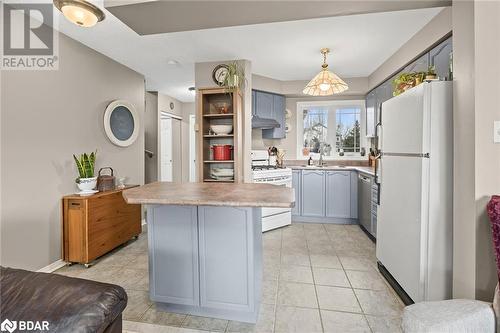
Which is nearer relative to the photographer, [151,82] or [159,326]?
[159,326]

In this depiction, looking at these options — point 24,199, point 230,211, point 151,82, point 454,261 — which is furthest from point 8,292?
point 151,82

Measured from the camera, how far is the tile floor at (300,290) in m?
1.69

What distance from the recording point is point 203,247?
1.71m

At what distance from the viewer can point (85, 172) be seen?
8.91ft

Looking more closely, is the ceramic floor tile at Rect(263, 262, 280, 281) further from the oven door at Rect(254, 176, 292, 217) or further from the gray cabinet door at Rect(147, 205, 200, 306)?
the oven door at Rect(254, 176, 292, 217)

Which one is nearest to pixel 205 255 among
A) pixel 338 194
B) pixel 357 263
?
pixel 357 263

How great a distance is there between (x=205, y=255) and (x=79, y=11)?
6.18 ft

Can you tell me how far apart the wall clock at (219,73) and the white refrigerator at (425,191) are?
229 cm

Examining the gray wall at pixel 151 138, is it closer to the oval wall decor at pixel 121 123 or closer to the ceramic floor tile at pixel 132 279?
the oval wall decor at pixel 121 123

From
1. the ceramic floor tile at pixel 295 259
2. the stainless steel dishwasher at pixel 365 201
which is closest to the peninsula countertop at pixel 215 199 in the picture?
the ceramic floor tile at pixel 295 259

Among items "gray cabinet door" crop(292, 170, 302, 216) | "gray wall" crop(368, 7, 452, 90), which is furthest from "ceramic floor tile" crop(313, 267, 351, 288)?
"gray wall" crop(368, 7, 452, 90)

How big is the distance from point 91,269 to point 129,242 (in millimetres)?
769

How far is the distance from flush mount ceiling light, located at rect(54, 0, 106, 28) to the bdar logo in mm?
1794

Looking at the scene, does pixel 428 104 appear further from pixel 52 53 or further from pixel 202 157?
pixel 52 53
